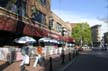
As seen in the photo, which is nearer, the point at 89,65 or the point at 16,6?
the point at 89,65

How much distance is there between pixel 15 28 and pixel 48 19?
28331mm

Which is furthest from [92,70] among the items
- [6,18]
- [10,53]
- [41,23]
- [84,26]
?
[84,26]

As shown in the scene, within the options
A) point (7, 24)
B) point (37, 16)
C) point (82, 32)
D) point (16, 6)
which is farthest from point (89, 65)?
point (82, 32)

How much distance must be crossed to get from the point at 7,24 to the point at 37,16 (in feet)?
66.1

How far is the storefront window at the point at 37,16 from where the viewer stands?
4730 cm

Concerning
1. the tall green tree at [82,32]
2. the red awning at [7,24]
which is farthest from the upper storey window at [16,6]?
the tall green tree at [82,32]

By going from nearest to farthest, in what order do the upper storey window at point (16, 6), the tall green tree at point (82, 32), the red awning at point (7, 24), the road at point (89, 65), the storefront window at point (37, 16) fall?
the road at point (89, 65), the red awning at point (7, 24), the upper storey window at point (16, 6), the storefront window at point (37, 16), the tall green tree at point (82, 32)

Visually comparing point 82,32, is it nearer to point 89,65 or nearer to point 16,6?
point 16,6

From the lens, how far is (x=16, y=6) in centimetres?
3941

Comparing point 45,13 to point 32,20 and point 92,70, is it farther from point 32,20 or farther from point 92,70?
point 92,70

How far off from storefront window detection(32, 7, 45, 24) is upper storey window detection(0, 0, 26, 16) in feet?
11.8

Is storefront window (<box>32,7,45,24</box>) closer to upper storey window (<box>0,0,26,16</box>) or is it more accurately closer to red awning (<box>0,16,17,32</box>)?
upper storey window (<box>0,0,26,16</box>)

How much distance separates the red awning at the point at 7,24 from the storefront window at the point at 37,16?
39.4ft

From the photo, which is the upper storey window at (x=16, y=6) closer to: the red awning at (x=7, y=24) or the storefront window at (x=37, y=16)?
the red awning at (x=7, y=24)
